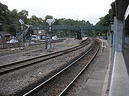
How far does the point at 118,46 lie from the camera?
14.7 metres

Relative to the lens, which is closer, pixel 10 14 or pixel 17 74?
pixel 17 74

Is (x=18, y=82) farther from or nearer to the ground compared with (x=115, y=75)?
nearer to the ground

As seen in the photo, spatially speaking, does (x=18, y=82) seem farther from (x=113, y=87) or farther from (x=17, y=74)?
(x=113, y=87)

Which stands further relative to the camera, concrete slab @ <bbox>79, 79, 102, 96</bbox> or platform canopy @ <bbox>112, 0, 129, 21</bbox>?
concrete slab @ <bbox>79, 79, 102, 96</bbox>

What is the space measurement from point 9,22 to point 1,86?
9095cm

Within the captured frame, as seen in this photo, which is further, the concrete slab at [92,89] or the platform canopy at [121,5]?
the concrete slab at [92,89]

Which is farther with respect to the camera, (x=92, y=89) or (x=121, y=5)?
(x=92, y=89)

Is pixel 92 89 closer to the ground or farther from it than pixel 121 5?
closer to the ground

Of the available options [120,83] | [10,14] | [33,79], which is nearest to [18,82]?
[33,79]

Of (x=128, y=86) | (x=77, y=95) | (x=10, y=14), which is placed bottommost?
(x=77, y=95)

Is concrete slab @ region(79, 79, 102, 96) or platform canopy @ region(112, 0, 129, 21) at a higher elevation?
platform canopy @ region(112, 0, 129, 21)

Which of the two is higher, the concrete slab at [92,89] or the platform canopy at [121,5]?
the platform canopy at [121,5]

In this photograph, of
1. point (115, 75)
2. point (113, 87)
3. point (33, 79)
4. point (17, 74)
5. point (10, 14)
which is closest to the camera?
point (113, 87)

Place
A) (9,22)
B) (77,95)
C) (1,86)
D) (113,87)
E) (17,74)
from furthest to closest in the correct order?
1. (9,22)
2. (17,74)
3. (1,86)
4. (77,95)
5. (113,87)
